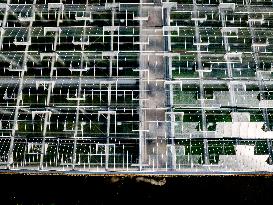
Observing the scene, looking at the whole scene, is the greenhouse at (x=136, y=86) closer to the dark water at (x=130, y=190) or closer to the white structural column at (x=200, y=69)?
the white structural column at (x=200, y=69)

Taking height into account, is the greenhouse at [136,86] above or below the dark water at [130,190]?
above

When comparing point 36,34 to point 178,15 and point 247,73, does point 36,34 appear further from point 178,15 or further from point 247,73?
point 247,73

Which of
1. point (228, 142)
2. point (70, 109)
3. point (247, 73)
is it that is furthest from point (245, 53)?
point (70, 109)

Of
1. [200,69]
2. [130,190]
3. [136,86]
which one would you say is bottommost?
[130,190]

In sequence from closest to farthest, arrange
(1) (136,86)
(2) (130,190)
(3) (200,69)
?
(2) (130,190), (1) (136,86), (3) (200,69)

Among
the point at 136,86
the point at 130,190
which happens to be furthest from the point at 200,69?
the point at 130,190

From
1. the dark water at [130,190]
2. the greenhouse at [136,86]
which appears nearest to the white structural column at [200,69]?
the greenhouse at [136,86]

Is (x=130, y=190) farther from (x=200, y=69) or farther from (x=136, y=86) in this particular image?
(x=200, y=69)

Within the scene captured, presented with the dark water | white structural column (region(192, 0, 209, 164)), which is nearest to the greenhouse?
white structural column (region(192, 0, 209, 164))

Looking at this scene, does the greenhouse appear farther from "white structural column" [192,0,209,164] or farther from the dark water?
the dark water
